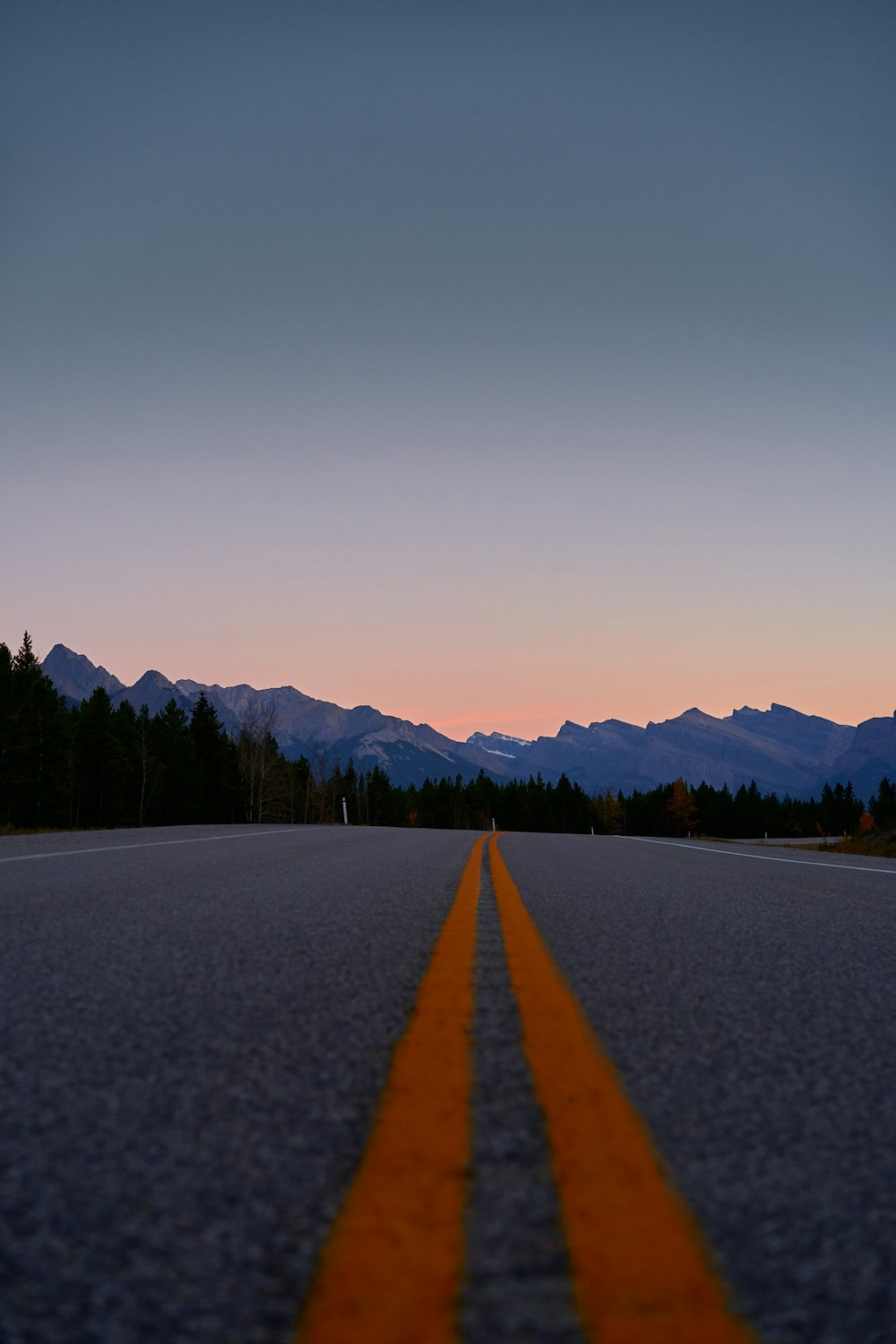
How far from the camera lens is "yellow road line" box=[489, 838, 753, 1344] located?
3.15 ft

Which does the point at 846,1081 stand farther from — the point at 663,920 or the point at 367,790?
the point at 367,790

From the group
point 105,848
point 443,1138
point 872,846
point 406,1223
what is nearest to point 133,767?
point 872,846

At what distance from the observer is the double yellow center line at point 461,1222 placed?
951 mm

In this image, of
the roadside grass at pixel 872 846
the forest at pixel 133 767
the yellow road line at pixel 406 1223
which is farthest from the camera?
the forest at pixel 133 767

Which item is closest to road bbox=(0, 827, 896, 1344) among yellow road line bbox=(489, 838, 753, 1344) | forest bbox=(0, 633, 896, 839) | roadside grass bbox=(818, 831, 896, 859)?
yellow road line bbox=(489, 838, 753, 1344)

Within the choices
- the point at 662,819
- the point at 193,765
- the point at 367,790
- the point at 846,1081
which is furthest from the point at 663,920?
the point at 662,819

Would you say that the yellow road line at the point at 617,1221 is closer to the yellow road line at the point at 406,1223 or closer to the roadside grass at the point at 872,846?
the yellow road line at the point at 406,1223

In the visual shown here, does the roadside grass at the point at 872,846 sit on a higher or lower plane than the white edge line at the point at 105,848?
lower

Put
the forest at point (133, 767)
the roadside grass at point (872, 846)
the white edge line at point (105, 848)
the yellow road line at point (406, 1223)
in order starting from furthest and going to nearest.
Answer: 1. the forest at point (133, 767)
2. the roadside grass at point (872, 846)
3. the white edge line at point (105, 848)
4. the yellow road line at point (406, 1223)

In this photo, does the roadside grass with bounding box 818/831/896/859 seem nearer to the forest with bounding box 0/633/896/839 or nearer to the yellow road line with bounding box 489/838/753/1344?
the forest with bounding box 0/633/896/839

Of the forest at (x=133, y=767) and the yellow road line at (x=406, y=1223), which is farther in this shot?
the forest at (x=133, y=767)

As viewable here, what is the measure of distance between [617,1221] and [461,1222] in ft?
0.69

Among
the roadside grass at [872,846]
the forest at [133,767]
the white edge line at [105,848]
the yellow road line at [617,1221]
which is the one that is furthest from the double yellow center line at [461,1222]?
the forest at [133,767]

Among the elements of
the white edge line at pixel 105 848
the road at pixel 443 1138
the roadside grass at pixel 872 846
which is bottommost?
the roadside grass at pixel 872 846
